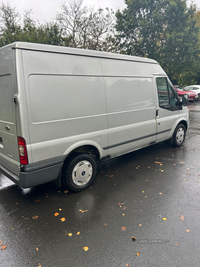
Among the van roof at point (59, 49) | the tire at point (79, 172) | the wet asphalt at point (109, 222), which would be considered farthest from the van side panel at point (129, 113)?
the wet asphalt at point (109, 222)

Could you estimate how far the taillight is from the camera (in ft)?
10.0

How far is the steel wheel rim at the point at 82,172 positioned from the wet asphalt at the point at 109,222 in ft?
0.77

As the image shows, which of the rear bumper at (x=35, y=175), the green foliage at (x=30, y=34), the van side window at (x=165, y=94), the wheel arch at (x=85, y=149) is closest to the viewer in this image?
the rear bumper at (x=35, y=175)

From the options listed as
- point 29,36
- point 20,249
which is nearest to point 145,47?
point 29,36

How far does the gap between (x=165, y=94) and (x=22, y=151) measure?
4088 mm

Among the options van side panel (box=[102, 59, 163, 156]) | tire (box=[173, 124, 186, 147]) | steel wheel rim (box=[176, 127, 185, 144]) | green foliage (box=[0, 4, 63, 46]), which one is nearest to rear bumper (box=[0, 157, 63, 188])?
van side panel (box=[102, 59, 163, 156])

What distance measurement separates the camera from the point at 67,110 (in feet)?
11.3

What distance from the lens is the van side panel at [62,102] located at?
3.07 meters

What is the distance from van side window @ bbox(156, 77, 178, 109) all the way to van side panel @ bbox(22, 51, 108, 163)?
2.08 metres

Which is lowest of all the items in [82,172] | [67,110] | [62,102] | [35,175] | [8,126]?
[82,172]

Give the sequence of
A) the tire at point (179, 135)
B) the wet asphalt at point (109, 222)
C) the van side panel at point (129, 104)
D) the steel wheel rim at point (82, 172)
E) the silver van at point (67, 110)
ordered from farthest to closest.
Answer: the tire at point (179, 135)
the van side panel at point (129, 104)
the steel wheel rim at point (82, 172)
the silver van at point (67, 110)
the wet asphalt at point (109, 222)

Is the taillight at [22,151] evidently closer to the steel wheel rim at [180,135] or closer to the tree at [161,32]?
the steel wheel rim at [180,135]

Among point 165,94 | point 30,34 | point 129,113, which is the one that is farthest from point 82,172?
point 30,34

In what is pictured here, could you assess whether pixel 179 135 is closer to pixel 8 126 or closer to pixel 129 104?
pixel 129 104
